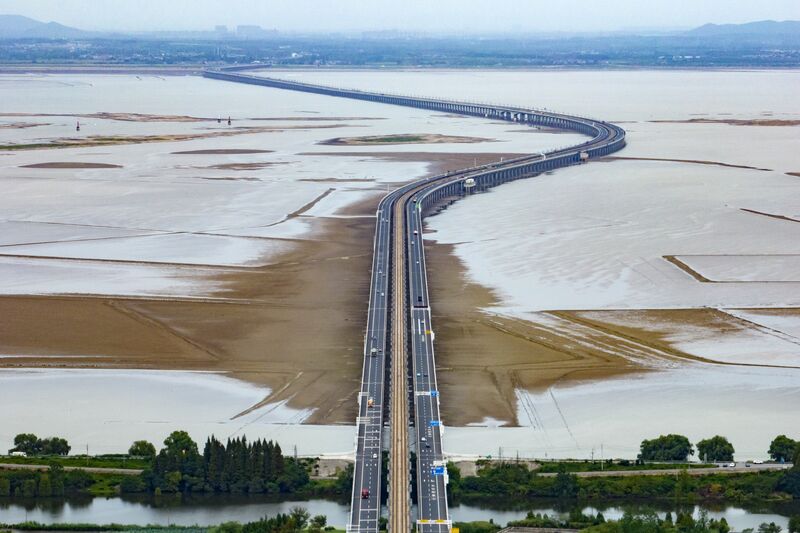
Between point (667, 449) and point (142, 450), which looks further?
point (142, 450)

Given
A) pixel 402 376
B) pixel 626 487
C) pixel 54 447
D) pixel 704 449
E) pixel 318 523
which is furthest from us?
pixel 402 376

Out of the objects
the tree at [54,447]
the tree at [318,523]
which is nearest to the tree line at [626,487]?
the tree at [318,523]

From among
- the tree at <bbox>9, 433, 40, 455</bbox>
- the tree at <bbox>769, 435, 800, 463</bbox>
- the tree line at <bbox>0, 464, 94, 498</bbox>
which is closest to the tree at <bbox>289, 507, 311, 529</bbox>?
the tree line at <bbox>0, 464, 94, 498</bbox>

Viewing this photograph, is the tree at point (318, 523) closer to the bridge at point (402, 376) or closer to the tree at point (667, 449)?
the bridge at point (402, 376)

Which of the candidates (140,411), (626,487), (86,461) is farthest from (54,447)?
(626,487)

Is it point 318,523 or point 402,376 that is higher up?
point 402,376

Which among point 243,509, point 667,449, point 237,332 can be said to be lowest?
point 243,509

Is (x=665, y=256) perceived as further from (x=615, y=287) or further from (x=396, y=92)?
(x=396, y=92)

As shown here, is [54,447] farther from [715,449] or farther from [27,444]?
[715,449]
